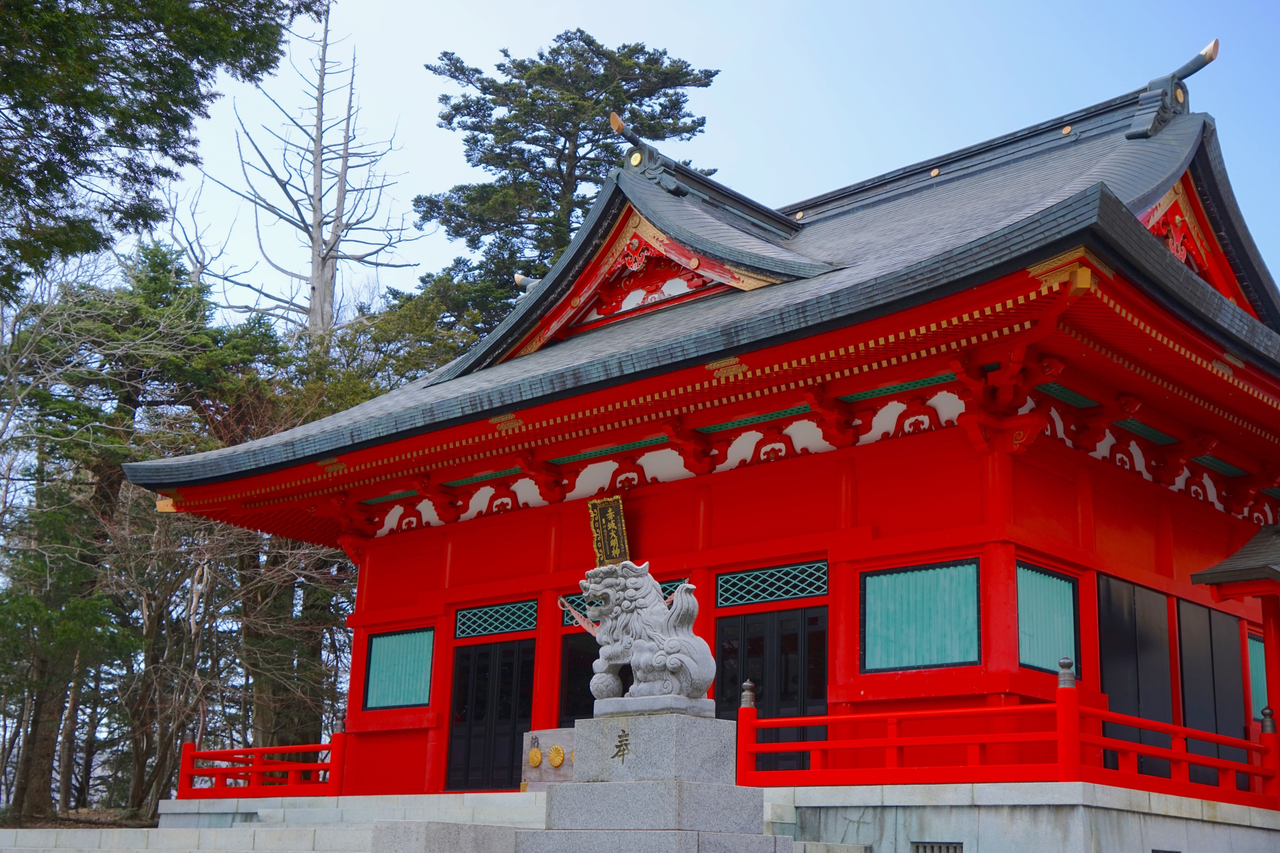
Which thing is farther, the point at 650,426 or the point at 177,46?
the point at 650,426

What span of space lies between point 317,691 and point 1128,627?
16718mm

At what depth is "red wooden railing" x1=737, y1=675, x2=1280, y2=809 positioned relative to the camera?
342 inches

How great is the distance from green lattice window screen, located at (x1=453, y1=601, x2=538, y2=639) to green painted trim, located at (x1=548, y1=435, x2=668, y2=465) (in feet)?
5.31

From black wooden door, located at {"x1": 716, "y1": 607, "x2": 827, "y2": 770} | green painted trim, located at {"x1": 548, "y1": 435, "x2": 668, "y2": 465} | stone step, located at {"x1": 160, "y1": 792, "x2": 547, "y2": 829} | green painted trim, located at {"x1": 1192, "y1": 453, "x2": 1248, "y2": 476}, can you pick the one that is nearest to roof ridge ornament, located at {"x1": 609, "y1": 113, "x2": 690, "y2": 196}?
green painted trim, located at {"x1": 548, "y1": 435, "x2": 668, "y2": 465}

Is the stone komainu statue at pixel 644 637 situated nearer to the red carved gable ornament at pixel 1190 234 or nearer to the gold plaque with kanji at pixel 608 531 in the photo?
the gold plaque with kanji at pixel 608 531

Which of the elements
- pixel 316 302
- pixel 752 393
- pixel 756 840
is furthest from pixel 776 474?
pixel 316 302

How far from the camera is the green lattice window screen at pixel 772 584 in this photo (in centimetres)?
1121

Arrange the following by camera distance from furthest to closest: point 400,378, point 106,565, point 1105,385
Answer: point 400,378 < point 106,565 < point 1105,385

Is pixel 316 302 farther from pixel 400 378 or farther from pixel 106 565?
pixel 106 565

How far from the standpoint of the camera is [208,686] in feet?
68.9

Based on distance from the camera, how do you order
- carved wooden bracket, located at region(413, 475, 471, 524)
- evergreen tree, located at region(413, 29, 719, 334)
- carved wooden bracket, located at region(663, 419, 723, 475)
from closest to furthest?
carved wooden bracket, located at region(663, 419, 723, 475), carved wooden bracket, located at region(413, 475, 471, 524), evergreen tree, located at region(413, 29, 719, 334)

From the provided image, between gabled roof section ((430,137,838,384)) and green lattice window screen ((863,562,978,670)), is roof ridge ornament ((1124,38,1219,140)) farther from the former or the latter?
green lattice window screen ((863,562,978,670))

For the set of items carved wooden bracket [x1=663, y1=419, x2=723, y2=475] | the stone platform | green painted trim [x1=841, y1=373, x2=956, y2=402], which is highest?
green painted trim [x1=841, y1=373, x2=956, y2=402]

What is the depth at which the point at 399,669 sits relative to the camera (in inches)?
575
